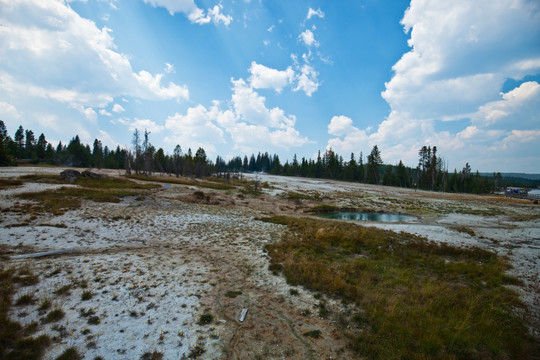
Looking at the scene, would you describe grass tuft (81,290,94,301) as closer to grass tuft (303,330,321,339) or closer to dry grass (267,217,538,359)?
grass tuft (303,330,321,339)

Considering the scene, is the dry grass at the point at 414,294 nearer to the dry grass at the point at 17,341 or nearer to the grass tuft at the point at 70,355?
the grass tuft at the point at 70,355

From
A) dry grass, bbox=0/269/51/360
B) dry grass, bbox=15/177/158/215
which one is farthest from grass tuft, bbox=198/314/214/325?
dry grass, bbox=15/177/158/215

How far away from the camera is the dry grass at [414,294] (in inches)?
204

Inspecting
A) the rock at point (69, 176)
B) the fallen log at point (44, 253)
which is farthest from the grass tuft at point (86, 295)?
the rock at point (69, 176)

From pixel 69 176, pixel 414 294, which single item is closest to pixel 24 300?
pixel 414 294

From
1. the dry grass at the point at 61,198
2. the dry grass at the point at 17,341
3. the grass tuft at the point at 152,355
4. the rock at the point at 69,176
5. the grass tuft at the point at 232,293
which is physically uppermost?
the rock at the point at 69,176

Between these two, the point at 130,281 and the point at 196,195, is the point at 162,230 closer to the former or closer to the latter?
the point at 130,281

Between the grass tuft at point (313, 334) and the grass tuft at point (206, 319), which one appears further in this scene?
the grass tuft at point (206, 319)

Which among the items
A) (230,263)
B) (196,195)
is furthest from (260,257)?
(196,195)

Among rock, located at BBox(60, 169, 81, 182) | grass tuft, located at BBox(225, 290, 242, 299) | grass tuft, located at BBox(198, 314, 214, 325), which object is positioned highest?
rock, located at BBox(60, 169, 81, 182)

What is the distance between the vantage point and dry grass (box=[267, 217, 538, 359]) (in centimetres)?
518

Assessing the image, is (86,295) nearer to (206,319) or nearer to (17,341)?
(17,341)

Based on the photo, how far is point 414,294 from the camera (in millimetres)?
7535

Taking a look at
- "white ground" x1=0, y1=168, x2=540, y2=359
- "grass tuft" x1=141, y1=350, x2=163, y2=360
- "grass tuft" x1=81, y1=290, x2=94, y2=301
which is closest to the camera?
"grass tuft" x1=141, y1=350, x2=163, y2=360
